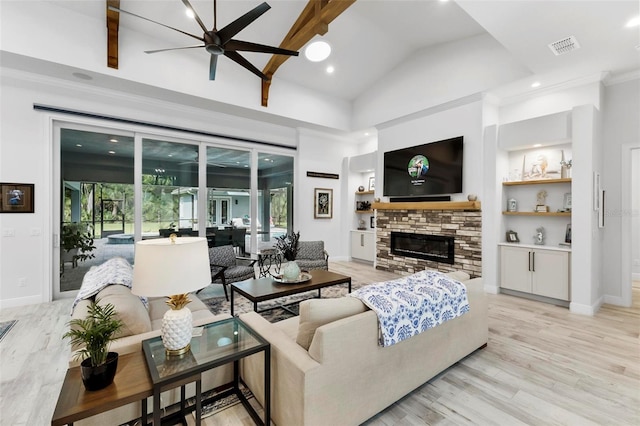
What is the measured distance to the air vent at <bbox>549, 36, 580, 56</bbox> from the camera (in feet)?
10.9

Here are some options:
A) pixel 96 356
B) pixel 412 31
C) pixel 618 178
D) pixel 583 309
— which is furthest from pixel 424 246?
pixel 96 356

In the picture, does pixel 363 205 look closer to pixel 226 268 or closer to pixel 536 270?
pixel 536 270

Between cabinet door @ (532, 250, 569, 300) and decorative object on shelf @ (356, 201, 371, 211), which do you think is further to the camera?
decorative object on shelf @ (356, 201, 371, 211)

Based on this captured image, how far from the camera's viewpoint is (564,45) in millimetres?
3400

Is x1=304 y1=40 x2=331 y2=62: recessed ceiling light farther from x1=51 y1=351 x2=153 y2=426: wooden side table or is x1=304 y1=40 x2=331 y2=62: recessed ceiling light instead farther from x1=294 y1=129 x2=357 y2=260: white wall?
x1=51 y1=351 x2=153 y2=426: wooden side table

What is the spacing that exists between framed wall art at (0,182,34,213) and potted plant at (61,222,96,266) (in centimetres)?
51

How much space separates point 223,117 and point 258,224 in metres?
2.34

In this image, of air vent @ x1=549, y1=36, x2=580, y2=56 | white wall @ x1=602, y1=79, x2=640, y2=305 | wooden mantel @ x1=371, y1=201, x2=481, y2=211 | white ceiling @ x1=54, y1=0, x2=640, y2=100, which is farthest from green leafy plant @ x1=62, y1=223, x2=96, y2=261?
white wall @ x1=602, y1=79, x2=640, y2=305

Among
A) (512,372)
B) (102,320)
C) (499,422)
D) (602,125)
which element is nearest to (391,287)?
(499,422)

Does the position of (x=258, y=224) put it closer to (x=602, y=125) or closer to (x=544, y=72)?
(x=544, y=72)

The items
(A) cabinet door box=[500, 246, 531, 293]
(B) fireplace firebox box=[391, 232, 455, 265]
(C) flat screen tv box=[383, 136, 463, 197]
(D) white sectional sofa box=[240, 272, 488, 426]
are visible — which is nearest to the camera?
(D) white sectional sofa box=[240, 272, 488, 426]

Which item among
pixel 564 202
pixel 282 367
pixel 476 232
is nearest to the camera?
pixel 282 367

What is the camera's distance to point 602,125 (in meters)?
4.19

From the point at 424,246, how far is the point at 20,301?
21.1 feet
